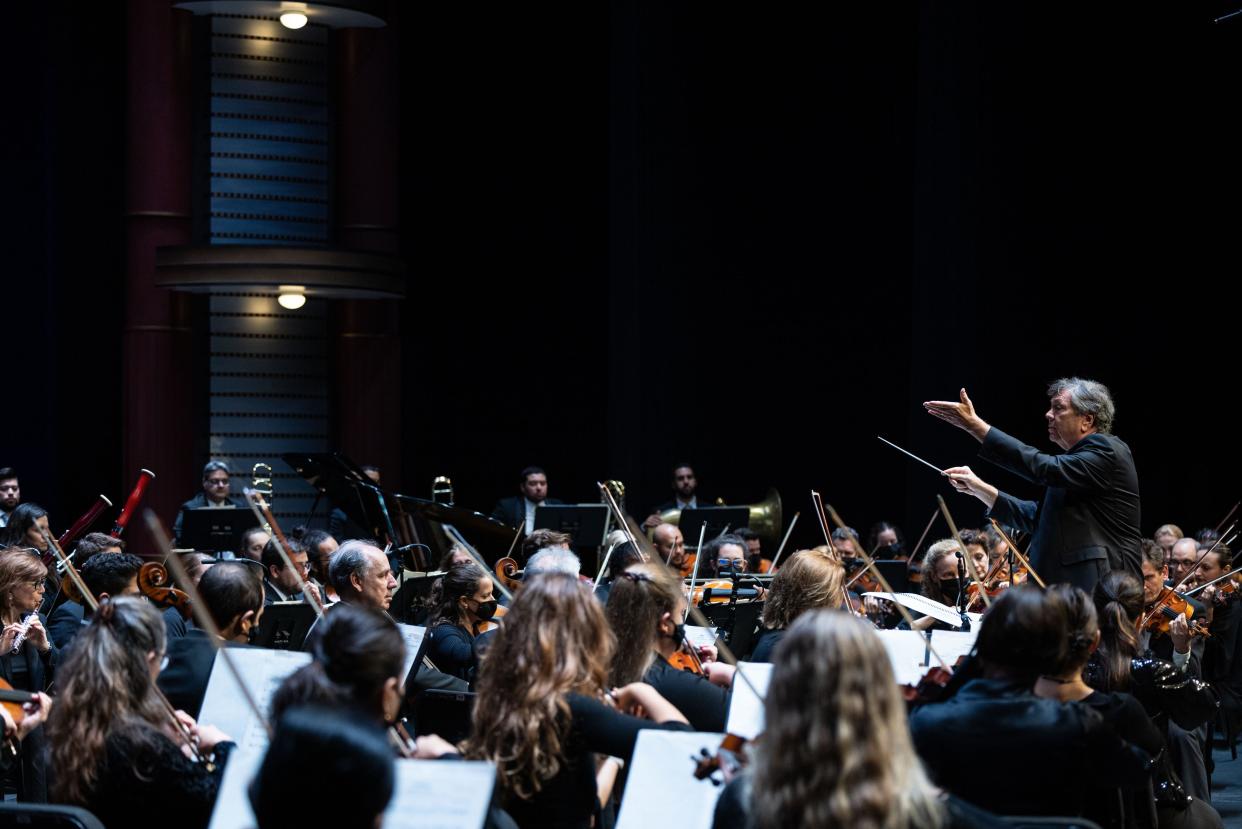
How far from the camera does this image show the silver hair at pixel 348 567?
15.8ft

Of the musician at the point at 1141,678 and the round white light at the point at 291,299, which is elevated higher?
the round white light at the point at 291,299

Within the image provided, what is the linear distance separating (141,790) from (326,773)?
112 centimetres

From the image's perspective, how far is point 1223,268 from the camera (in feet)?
32.9

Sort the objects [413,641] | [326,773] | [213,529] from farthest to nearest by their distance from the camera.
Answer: [213,529], [413,641], [326,773]

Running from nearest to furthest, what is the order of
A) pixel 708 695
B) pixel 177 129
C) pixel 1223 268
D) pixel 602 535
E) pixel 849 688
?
pixel 849 688 < pixel 708 695 < pixel 602 535 < pixel 1223 268 < pixel 177 129

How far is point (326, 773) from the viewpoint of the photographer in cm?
195

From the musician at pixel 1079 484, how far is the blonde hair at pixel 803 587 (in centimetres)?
60

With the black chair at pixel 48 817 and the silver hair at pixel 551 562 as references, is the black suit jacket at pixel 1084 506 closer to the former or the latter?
the silver hair at pixel 551 562

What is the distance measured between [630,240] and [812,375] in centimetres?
209

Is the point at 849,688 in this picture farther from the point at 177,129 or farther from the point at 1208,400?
the point at 177,129

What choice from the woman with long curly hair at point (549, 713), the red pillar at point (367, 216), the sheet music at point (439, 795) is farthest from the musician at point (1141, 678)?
the red pillar at point (367, 216)

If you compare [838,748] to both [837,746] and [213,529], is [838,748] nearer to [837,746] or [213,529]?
[837,746]

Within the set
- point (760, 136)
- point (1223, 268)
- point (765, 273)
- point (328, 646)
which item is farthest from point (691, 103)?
point (328, 646)

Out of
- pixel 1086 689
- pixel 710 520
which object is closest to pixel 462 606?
pixel 1086 689
